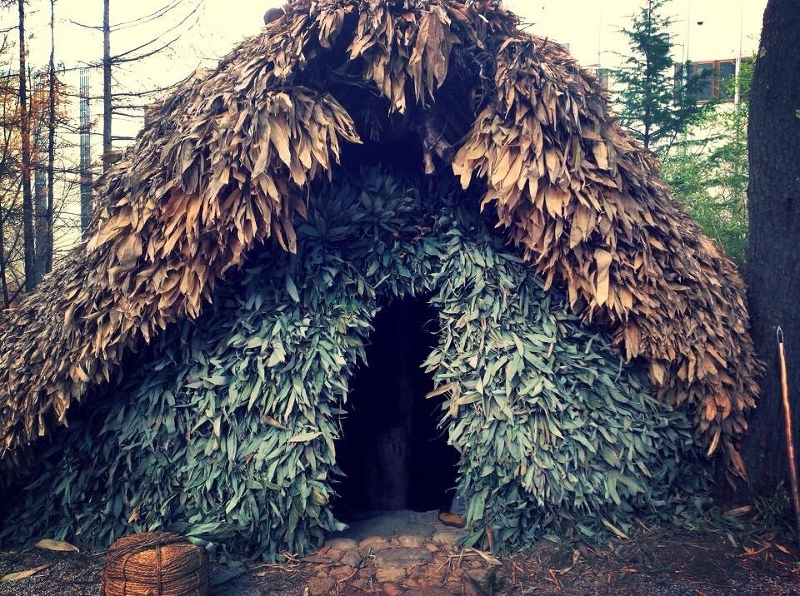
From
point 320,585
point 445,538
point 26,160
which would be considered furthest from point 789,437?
point 26,160

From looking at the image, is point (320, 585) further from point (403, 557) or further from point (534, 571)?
point (534, 571)

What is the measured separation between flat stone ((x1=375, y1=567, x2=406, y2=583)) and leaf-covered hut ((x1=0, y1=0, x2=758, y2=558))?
40 centimetres

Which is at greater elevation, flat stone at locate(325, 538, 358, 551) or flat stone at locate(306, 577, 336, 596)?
flat stone at locate(325, 538, 358, 551)

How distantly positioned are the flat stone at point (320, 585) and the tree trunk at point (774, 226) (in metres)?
2.72

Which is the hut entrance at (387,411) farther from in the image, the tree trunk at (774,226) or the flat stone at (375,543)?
the tree trunk at (774,226)

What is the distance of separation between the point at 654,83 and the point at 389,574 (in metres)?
9.14

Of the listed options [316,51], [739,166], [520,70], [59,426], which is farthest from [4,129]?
[739,166]

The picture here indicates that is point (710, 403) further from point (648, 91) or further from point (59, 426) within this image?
point (648, 91)

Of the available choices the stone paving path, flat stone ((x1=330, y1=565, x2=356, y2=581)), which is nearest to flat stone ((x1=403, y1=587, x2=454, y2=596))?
the stone paving path

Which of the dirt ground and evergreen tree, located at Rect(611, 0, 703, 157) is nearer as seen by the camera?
the dirt ground

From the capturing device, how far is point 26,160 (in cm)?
857

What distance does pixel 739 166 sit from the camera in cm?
789

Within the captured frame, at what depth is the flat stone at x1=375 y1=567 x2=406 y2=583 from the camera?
3812 mm

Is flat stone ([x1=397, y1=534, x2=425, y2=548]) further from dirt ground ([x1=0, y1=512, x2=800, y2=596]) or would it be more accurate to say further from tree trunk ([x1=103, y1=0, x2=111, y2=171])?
tree trunk ([x1=103, y1=0, x2=111, y2=171])
